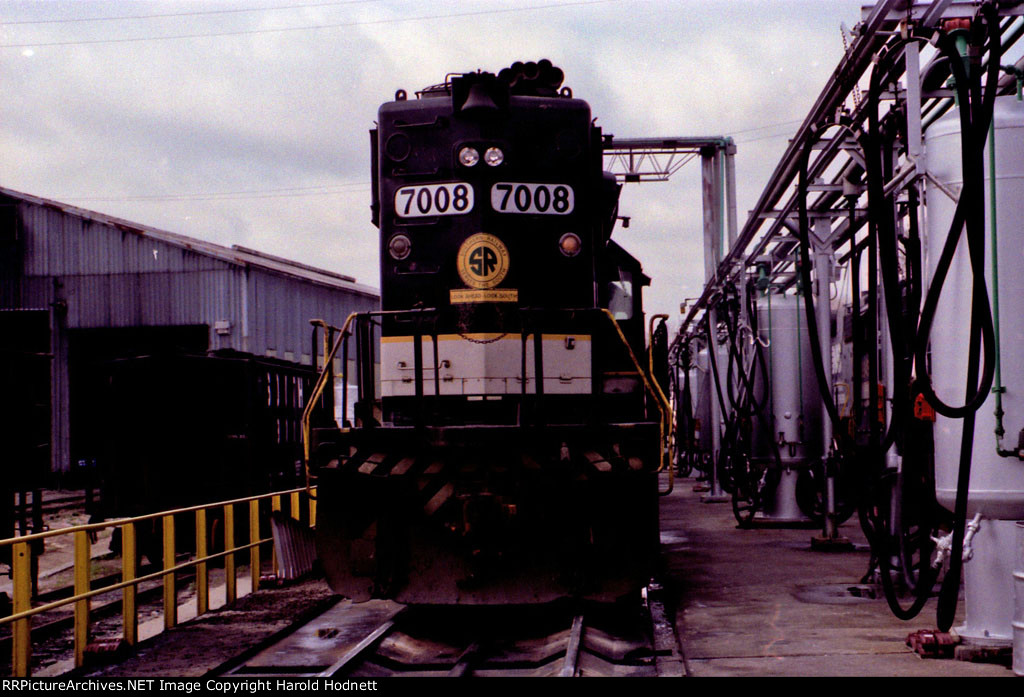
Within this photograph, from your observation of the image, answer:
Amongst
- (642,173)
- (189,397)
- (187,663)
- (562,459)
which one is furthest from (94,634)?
(642,173)

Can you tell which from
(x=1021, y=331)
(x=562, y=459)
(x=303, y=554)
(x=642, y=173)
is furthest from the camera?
(x=642, y=173)

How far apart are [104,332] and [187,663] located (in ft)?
62.0

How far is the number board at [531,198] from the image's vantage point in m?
8.17

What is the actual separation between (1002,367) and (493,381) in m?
3.47

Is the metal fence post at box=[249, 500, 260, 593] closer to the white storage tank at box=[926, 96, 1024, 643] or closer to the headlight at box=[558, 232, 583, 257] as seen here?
the headlight at box=[558, 232, 583, 257]

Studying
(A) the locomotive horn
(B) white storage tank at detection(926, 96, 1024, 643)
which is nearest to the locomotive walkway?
(B) white storage tank at detection(926, 96, 1024, 643)

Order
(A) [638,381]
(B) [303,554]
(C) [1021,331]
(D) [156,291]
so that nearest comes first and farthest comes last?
(C) [1021,331], (A) [638,381], (B) [303,554], (D) [156,291]

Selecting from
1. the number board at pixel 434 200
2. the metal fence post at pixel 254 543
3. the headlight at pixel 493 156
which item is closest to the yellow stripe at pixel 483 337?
the number board at pixel 434 200

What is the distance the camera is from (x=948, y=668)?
20.4 ft

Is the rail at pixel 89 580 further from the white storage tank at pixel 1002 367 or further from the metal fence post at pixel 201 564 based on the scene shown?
the white storage tank at pixel 1002 367

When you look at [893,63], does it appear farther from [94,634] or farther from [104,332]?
[104,332]

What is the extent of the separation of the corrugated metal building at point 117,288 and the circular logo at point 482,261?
16.3m

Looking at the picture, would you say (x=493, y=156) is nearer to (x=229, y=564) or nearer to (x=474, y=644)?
(x=474, y=644)

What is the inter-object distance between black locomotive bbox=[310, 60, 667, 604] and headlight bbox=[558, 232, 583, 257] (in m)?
0.02
